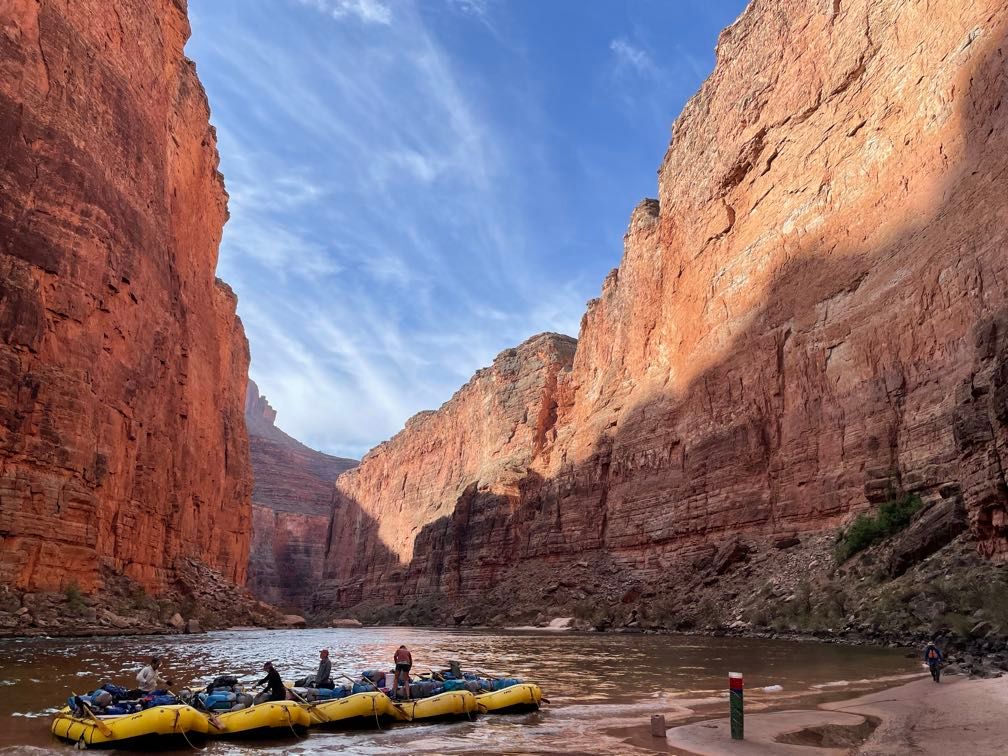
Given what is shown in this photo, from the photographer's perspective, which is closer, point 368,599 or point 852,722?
point 852,722

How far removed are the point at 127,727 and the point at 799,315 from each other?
1399 inches

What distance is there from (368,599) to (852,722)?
95892 mm

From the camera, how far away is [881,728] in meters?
9.77

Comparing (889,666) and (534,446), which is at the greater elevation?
(534,446)

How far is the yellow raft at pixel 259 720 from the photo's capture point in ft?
35.4

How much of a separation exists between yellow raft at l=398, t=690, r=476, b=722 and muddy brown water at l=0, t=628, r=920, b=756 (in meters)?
0.24

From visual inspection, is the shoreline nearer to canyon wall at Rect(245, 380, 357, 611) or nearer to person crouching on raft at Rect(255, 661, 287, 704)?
person crouching on raft at Rect(255, 661, 287, 704)

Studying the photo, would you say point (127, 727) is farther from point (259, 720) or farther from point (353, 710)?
point (353, 710)

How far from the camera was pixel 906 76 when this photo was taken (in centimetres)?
3478

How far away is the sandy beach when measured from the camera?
853cm

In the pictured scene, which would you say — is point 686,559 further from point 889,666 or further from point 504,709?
point 504,709

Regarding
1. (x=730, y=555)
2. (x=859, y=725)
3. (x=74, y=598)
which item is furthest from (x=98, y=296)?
(x=859, y=725)

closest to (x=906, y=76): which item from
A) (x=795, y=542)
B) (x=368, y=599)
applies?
(x=795, y=542)

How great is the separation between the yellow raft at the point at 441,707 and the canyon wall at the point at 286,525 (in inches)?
4659
